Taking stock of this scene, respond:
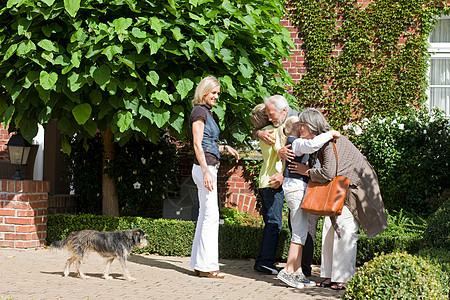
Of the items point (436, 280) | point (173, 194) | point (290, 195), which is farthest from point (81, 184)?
point (436, 280)

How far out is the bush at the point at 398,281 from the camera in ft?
13.9

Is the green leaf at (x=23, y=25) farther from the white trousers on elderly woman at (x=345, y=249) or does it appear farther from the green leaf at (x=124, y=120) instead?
the white trousers on elderly woman at (x=345, y=249)

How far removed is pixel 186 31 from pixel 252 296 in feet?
10.5

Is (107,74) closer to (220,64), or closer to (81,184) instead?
(220,64)

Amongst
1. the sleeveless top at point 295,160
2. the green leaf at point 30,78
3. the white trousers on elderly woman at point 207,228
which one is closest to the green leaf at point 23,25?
the green leaf at point 30,78

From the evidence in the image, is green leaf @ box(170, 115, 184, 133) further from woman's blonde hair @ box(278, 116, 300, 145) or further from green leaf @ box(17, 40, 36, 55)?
green leaf @ box(17, 40, 36, 55)

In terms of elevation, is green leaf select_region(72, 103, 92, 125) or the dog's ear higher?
green leaf select_region(72, 103, 92, 125)

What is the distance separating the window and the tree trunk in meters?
5.20

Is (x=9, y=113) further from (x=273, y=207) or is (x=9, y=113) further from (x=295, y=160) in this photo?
(x=295, y=160)

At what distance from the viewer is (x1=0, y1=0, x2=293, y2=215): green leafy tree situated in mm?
6625

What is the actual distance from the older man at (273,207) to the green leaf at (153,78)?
1308 mm

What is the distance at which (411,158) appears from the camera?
8.66 m

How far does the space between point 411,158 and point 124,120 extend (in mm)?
4241

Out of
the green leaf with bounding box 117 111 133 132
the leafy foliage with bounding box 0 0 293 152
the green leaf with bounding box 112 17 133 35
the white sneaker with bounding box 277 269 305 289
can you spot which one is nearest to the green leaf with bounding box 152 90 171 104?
the leafy foliage with bounding box 0 0 293 152
